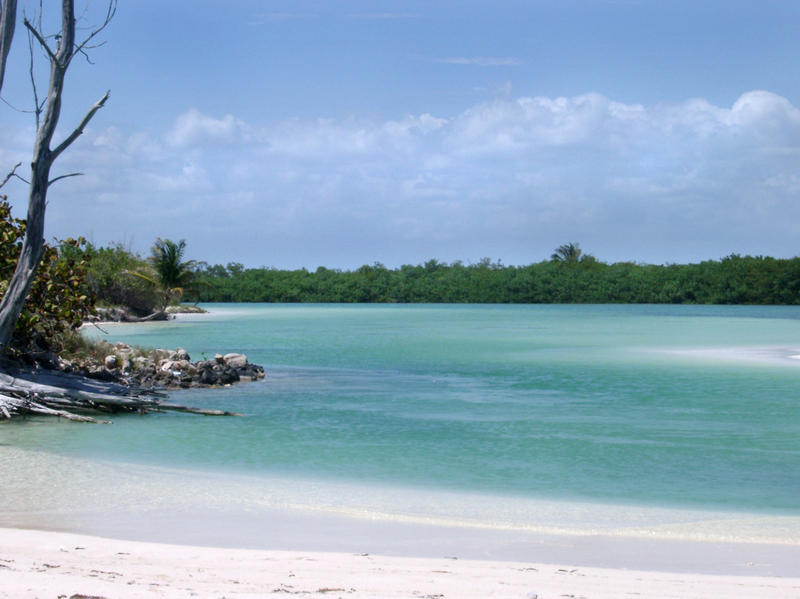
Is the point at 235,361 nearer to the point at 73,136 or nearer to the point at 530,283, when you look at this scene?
the point at 73,136

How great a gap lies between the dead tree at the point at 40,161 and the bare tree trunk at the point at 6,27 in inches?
0.9

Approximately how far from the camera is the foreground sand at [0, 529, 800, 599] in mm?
3873

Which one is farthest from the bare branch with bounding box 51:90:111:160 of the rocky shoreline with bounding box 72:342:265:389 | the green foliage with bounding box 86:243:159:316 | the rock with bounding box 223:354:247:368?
the green foliage with bounding box 86:243:159:316

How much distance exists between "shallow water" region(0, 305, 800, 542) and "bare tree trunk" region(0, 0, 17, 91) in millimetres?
4974

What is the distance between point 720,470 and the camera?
8.91 metres

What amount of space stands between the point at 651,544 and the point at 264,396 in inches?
378

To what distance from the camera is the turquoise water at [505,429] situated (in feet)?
27.9

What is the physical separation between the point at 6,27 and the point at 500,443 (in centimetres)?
864

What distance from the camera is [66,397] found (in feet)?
38.6

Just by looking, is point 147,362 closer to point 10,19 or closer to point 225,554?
point 10,19

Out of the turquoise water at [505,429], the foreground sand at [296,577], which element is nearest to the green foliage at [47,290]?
the turquoise water at [505,429]

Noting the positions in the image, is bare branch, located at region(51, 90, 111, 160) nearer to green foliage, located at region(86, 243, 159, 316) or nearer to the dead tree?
the dead tree

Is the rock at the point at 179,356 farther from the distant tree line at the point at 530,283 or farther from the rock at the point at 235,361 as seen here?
the distant tree line at the point at 530,283

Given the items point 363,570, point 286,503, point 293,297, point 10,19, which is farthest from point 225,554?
point 293,297
